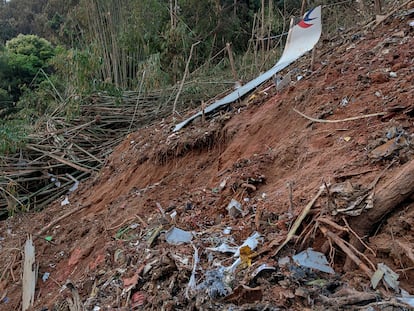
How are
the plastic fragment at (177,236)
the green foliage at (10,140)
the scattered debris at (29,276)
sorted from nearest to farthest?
1. the plastic fragment at (177,236)
2. the scattered debris at (29,276)
3. the green foliage at (10,140)

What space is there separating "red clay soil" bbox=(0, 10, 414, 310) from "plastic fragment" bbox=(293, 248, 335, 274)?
27 mm

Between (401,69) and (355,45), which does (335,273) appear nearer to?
(401,69)

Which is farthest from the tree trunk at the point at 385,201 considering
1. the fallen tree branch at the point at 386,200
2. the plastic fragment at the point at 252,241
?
the plastic fragment at the point at 252,241

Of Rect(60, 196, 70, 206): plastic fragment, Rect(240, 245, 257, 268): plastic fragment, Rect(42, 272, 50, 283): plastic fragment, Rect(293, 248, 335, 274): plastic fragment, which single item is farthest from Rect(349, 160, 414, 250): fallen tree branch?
Rect(60, 196, 70, 206): plastic fragment

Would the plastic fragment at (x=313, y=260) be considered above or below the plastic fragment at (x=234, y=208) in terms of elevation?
above

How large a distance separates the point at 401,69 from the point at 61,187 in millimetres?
4055

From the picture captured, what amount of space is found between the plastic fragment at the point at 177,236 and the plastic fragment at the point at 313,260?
66cm

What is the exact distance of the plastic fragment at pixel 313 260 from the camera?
162cm

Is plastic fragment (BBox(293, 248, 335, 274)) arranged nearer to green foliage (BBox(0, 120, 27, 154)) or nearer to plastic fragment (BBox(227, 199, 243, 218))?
plastic fragment (BBox(227, 199, 243, 218))

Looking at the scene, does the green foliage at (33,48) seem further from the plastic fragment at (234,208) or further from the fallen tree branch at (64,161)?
the plastic fragment at (234,208)

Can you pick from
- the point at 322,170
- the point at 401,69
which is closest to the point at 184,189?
the point at 322,170

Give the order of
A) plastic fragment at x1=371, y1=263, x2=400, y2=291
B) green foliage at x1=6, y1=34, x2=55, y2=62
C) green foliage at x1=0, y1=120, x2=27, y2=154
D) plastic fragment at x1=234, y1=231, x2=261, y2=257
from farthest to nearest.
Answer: green foliage at x1=6, y1=34, x2=55, y2=62 → green foliage at x1=0, y1=120, x2=27, y2=154 → plastic fragment at x1=234, y1=231, x2=261, y2=257 → plastic fragment at x1=371, y1=263, x2=400, y2=291

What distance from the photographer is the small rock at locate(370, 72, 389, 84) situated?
2.84 m

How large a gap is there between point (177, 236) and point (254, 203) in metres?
0.45
